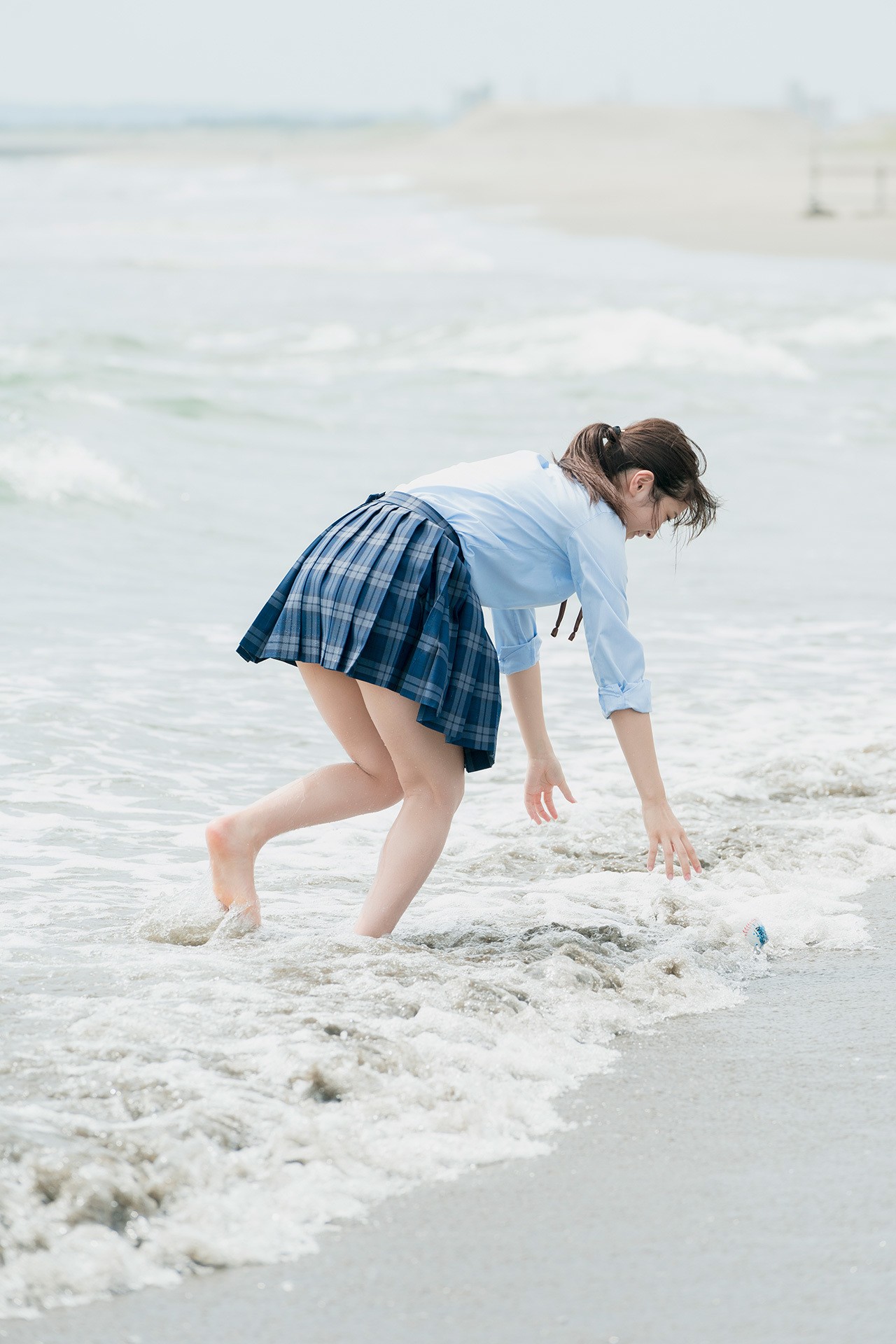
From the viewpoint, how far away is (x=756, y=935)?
3793 millimetres

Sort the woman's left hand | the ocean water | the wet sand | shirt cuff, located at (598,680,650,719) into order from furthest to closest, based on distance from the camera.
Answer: the woman's left hand, shirt cuff, located at (598,680,650,719), the ocean water, the wet sand

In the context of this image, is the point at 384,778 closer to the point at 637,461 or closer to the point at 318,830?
the point at 637,461

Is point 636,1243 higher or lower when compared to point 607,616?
lower

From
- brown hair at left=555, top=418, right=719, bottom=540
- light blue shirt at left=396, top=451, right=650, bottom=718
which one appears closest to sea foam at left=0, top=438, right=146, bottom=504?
light blue shirt at left=396, top=451, right=650, bottom=718

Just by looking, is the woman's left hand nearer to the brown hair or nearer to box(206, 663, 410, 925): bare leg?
box(206, 663, 410, 925): bare leg

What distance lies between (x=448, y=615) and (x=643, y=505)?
1.68 feet

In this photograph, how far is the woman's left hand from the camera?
12.4 feet

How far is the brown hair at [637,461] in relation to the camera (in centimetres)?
338

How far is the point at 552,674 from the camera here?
272 inches

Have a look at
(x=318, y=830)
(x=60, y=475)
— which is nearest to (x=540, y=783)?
(x=318, y=830)

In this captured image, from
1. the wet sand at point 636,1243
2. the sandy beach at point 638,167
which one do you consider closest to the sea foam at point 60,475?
the wet sand at point 636,1243

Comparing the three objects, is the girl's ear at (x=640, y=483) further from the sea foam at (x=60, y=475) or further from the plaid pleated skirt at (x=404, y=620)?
the sea foam at (x=60, y=475)

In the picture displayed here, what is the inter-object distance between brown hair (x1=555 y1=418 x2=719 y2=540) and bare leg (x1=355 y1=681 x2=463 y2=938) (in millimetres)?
652

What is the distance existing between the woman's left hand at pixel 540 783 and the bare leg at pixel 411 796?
27cm
